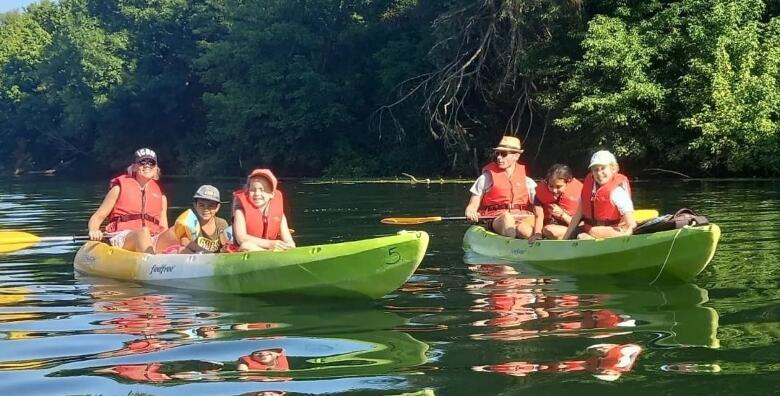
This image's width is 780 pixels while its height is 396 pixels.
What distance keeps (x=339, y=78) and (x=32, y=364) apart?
3275 centimetres

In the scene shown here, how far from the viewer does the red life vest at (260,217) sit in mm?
7301

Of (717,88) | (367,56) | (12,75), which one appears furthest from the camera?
(12,75)

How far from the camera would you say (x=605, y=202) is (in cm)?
769

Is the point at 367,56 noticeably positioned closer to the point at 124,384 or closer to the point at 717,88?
the point at 717,88

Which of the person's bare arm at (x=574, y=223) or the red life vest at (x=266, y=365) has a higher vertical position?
the person's bare arm at (x=574, y=223)

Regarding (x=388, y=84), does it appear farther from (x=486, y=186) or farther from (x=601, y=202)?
(x=601, y=202)

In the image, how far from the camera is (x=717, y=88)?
21.3 metres

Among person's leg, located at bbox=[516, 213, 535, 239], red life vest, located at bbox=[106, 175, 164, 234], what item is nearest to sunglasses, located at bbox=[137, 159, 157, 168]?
red life vest, located at bbox=[106, 175, 164, 234]

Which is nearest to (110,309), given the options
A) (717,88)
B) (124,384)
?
(124,384)

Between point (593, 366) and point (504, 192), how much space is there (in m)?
5.46

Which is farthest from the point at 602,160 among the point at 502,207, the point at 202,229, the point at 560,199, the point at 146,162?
the point at 146,162

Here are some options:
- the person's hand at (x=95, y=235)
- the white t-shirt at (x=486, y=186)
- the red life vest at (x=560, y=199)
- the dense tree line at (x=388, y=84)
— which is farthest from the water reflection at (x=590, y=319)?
the dense tree line at (x=388, y=84)

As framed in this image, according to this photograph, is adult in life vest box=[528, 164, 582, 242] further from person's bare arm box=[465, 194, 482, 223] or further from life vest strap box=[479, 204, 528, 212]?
life vest strap box=[479, 204, 528, 212]

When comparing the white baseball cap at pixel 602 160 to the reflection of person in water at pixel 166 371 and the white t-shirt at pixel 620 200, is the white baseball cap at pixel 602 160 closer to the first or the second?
the white t-shirt at pixel 620 200
